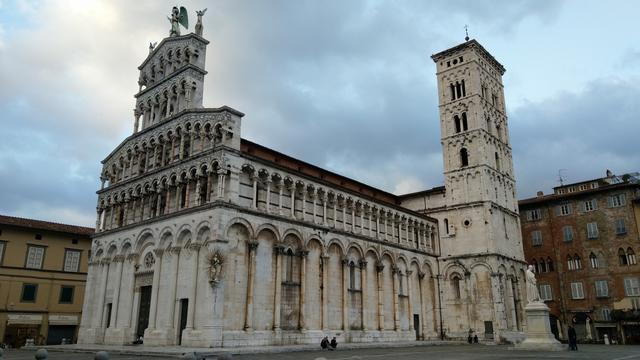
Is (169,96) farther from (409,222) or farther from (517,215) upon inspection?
(517,215)

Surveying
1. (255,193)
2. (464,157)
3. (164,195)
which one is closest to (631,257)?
(464,157)

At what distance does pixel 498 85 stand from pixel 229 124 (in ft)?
113

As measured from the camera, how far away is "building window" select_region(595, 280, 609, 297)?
4441cm

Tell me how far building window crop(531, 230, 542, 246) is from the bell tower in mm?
3614

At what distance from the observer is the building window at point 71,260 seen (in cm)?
4297

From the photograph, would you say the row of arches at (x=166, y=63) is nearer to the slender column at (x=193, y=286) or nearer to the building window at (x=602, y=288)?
the slender column at (x=193, y=286)

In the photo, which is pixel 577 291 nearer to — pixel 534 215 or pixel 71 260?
pixel 534 215

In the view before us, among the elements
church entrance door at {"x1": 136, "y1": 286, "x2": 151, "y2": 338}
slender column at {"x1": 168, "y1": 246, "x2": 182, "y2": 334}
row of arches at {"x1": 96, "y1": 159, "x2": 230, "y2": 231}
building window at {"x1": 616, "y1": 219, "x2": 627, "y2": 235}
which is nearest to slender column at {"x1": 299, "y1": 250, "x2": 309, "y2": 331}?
row of arches at {"x1": 96, "y1": 159, "x2": 230, "y2": 231}

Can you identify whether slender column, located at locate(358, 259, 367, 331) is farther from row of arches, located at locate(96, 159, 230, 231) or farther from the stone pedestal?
row of arches, located at locate(96, 159, 230, 231)

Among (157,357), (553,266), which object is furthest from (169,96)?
(553,266)

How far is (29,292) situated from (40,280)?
121 centimetres

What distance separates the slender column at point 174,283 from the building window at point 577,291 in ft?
121

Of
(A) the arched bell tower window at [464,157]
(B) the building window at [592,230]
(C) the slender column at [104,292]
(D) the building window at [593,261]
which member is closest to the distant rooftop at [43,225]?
(C) the slender column at [104,292]

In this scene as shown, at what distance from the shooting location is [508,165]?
1980 inches
